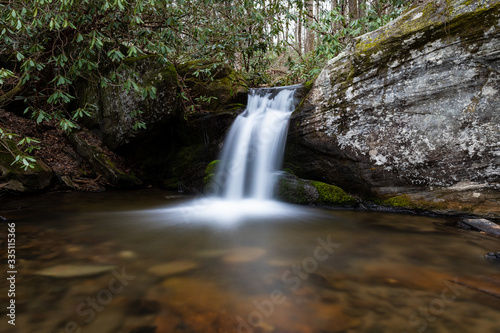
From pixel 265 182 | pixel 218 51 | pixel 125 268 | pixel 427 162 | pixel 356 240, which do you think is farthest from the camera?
pixel 218 51

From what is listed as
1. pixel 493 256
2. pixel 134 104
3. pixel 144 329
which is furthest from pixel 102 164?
pixel 493 256

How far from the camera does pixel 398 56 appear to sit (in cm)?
510

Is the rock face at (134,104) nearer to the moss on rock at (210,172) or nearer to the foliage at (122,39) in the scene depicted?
the foliage at (122,39)

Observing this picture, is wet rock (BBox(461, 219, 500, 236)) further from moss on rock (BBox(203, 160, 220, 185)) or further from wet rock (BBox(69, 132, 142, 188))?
wet rock (BBox(69, 132, 142, 188))

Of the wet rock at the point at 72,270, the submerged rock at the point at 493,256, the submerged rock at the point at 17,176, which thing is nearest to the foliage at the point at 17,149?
the submerged rock at the point at 17,176

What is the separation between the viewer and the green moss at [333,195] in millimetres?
5438

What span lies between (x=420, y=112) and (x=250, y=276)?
14.0 feet

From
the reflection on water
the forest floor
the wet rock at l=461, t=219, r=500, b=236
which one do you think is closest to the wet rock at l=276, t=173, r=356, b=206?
the reflection on water

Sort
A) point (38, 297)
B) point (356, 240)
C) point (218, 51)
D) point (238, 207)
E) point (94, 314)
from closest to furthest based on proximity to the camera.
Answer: point (94, 314), point (38, 297), point (356, 240), point (238, 207), point (218, 51)

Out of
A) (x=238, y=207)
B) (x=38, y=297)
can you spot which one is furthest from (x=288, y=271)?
(x=238, y=207)

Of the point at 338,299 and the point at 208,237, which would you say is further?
the point at 208,237

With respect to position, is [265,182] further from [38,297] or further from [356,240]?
[38,297]

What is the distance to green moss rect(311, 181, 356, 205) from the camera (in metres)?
5.44

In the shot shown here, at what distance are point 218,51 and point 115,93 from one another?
3043 millimetres
